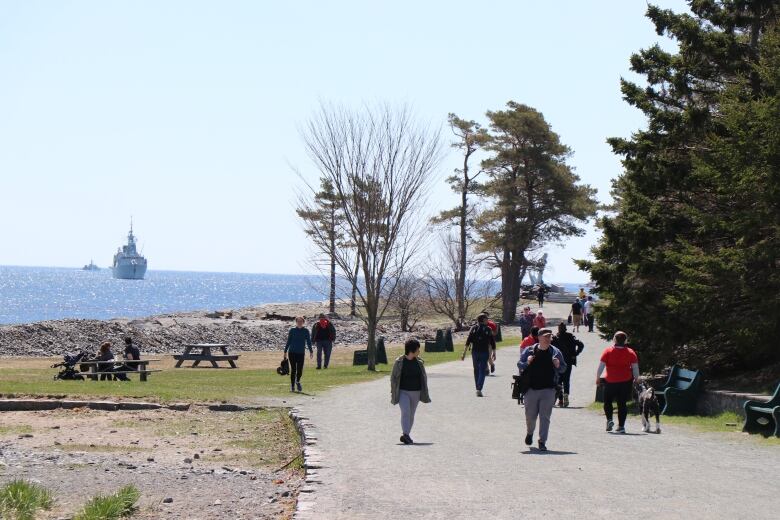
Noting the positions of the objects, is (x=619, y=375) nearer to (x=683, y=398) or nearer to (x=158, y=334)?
(x=683, y=398)

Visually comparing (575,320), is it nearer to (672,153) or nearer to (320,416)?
(672,153)

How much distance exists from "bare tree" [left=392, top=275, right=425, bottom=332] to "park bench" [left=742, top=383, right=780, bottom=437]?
41.5 metres

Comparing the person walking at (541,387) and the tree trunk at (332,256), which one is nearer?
the person walking at (541,387)

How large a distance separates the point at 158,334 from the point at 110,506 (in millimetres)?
44955

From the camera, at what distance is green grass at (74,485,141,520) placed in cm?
977

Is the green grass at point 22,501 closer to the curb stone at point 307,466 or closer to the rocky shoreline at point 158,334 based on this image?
the curb stone at point 307,466

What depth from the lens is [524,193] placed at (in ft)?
202

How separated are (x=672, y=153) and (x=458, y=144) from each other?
43.9 m

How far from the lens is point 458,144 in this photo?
214 feet

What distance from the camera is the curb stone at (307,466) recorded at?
959 cm

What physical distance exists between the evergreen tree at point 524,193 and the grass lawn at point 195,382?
22858 millimetres

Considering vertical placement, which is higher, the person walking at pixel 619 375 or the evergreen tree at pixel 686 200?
the evergreen tree at pixel 686 200

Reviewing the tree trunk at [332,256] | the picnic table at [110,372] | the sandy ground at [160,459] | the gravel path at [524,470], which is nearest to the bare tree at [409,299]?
the tree trunk at [332,256]

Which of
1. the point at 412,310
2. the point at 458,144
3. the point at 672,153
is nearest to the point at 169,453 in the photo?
the point at 672,153
